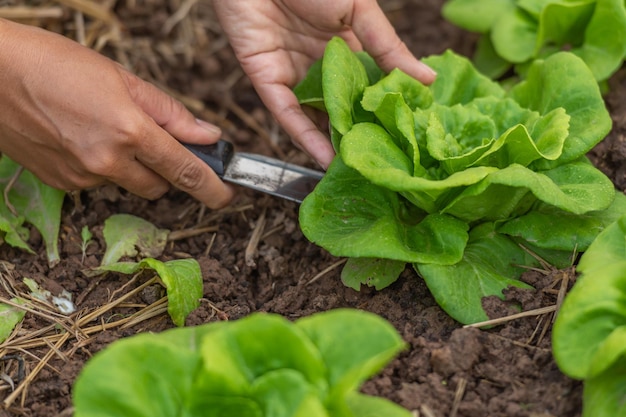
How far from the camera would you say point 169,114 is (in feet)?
9.84

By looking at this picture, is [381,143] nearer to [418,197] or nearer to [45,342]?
[418,197]

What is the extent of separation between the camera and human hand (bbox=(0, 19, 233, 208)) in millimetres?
2695

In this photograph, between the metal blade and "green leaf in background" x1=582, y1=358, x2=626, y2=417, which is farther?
the metal blade

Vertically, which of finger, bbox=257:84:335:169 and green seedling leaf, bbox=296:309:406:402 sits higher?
green seedling leaf, bbox=296:309:406:402

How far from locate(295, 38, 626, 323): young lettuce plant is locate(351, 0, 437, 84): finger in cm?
12

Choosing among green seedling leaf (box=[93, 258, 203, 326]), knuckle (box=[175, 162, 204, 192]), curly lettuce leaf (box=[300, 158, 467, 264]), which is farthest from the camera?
knuckle (box=[175, 162, 204, 192])

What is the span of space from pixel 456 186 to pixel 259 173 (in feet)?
3.12

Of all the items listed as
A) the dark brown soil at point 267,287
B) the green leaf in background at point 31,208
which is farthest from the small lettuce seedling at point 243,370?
the green leaf in background at point 31,208

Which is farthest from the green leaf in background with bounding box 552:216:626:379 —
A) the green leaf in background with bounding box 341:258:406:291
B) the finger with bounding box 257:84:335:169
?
the finger with bounding box 257:84:335:169

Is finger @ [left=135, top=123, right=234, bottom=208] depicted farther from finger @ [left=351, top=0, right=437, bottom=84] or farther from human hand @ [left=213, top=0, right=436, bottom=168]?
finger @ [left=351, top=0, right=437, bottom=84]

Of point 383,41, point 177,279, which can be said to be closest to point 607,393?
point 177,279

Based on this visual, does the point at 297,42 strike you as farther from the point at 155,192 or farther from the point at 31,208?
the point at 31,208

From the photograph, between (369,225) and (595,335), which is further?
(369,225)

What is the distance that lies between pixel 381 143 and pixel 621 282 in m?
0.92
